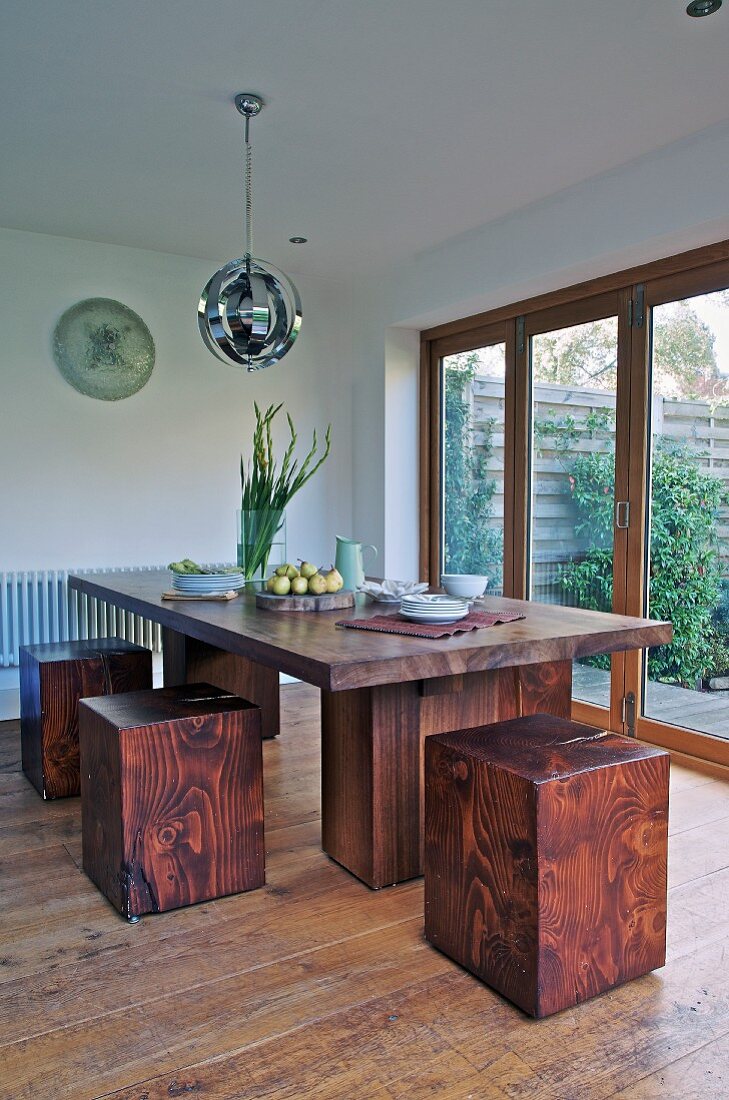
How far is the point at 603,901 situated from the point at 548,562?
250cm

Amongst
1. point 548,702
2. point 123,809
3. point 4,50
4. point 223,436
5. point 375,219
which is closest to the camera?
point 123,809

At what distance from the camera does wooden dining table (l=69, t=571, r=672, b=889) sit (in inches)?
69.1

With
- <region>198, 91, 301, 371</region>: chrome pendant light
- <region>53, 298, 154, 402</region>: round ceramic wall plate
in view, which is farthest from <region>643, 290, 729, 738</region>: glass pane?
<region>53, 298, 154, 402</region>: round ceramic wall plate

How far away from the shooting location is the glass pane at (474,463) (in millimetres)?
4352

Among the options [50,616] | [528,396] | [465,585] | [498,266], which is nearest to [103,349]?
[50,616]

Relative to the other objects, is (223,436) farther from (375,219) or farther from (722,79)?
(722,79)

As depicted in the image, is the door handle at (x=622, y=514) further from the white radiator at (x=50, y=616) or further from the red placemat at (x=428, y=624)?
the white radiator at (x=50, y=616)

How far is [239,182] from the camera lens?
134 inches

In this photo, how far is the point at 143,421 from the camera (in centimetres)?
447

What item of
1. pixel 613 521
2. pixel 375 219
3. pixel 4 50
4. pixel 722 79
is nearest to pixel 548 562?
pixel 613 521

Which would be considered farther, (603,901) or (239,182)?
(239,182)

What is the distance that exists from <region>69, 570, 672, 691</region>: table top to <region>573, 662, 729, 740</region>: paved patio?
1202 millimetres

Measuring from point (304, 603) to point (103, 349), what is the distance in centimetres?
249

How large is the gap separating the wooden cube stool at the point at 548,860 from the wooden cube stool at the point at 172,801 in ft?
1.78
